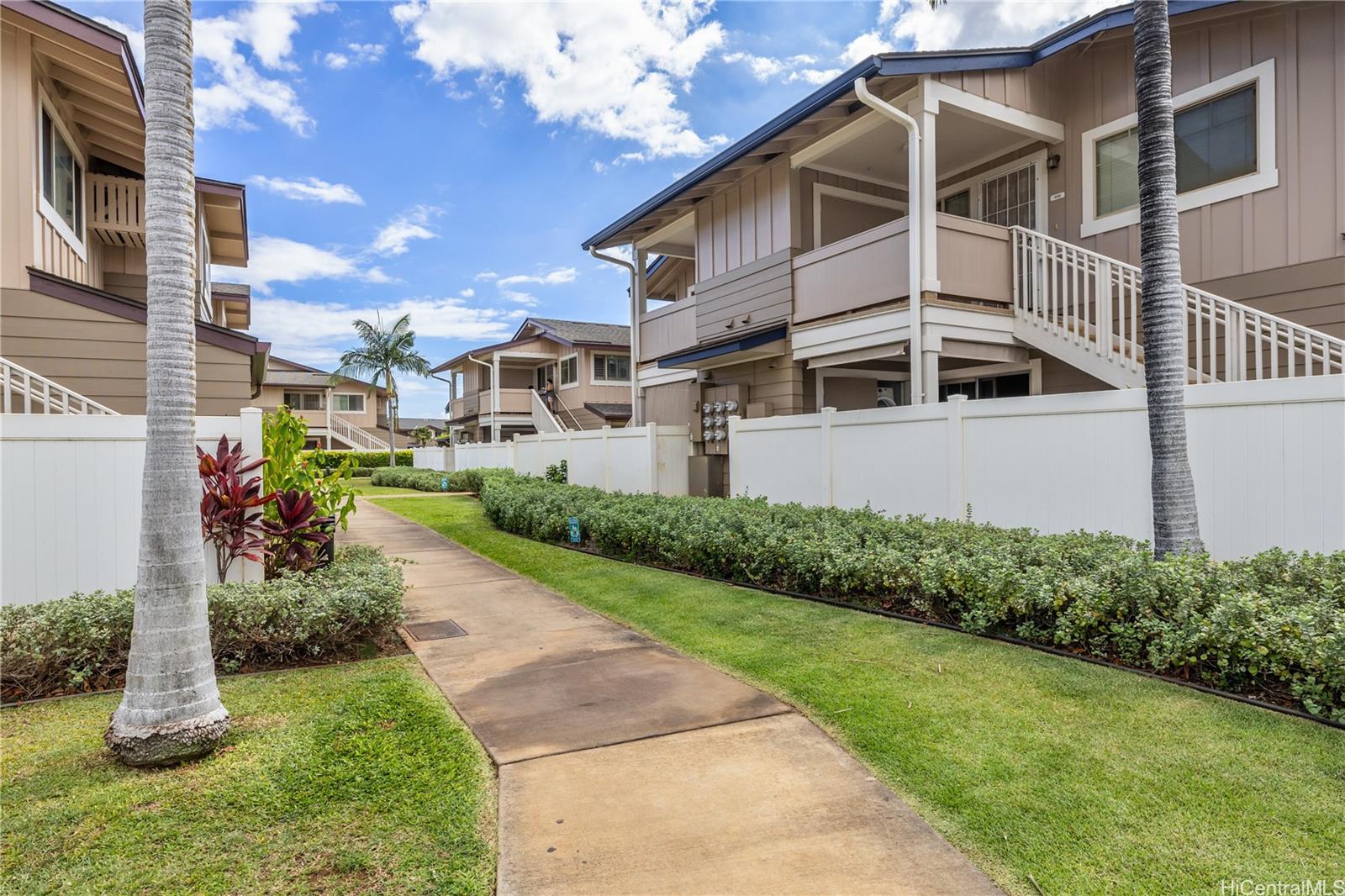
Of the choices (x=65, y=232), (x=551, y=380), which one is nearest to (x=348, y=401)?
(x=551, y=380)

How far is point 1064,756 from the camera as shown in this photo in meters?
3.40

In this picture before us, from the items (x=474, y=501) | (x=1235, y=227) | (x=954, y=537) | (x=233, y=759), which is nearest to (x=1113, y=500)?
(x=954, y=537)

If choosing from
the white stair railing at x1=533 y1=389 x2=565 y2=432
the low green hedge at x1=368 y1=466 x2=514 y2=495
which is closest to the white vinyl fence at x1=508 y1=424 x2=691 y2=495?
the low green hedge at x1=368 y1=466 x2=514 y2=495

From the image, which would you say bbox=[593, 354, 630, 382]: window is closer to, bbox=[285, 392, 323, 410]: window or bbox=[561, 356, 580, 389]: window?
bbox=[561, 356, 580, 389]: window

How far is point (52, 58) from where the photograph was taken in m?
8.73

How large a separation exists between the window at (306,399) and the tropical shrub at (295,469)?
1609 inches

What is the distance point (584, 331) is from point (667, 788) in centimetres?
2888

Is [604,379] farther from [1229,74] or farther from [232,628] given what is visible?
[232,628]

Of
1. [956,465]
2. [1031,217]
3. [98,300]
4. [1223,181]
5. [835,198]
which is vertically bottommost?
[956,465]

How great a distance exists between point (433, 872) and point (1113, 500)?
21.4ft

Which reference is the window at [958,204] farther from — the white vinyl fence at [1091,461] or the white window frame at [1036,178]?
the white vinyl fence at [1091,461]

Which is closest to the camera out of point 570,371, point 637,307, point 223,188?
point 223,188

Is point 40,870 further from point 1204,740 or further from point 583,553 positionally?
point 583,553

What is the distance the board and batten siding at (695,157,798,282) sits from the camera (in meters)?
11.6
